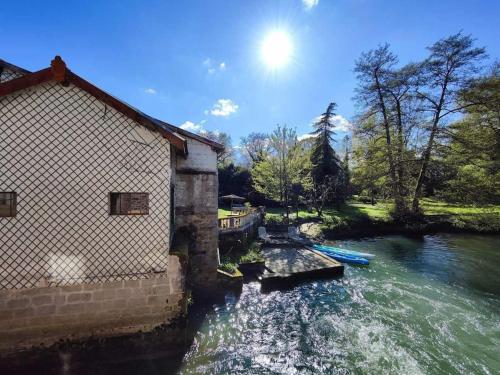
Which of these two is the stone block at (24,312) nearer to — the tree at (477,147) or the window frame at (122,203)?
the window frame at (122,203)

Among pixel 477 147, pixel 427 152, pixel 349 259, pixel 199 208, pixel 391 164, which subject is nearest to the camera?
pixel 199 208

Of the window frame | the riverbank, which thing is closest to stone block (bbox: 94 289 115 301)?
the window frame

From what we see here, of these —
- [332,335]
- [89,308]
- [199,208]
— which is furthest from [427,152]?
[89,308]

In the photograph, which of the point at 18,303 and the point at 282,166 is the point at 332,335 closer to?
the point at 18,303

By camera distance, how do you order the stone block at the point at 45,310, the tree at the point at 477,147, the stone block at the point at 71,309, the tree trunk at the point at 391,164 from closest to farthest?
the stone block at the point at 45,310
the stone block at the point at 71,309
the tree at the point at 477,147
the tree trunk at the point at 391,164

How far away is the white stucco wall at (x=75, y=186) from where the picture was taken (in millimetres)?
5117

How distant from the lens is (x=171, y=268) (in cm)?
599

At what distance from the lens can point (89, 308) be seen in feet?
18.3

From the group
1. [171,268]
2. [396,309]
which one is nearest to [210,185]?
[171,268]

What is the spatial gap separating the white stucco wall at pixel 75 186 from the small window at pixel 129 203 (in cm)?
12

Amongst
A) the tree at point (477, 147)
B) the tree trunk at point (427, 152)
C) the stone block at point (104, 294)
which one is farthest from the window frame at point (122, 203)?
the tree at point (477, 147)

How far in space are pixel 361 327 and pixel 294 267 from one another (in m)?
4.34

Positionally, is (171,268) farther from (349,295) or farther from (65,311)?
(349,295)

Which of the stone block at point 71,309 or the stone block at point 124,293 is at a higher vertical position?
the stone block at point 124,293
